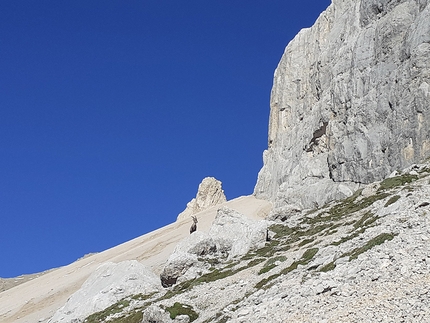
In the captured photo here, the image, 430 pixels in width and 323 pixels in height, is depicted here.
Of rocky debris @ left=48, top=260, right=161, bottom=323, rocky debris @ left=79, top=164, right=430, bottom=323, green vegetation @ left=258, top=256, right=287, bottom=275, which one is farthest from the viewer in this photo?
rocky debris @ left=48, top=260, right=161, bottom=323

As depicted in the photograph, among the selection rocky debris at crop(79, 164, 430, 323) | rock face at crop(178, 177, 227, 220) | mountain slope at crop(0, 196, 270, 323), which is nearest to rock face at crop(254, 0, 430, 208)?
mountain slope at crop(0, 196, 270, 323)

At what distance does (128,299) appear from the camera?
49.0 metres

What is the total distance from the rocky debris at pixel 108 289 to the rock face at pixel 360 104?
135 ft

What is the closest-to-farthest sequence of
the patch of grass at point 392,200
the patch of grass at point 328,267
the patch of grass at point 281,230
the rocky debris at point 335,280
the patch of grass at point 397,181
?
the rocky debris at point 335,280 < the patch of grass at point 328,267 < the patch of grass at point 392,200 < the patch of grass at point 397,181 < the patch of grass at point 281,230

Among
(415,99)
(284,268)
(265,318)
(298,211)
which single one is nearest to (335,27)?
(415,99)

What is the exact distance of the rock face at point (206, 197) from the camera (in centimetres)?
19275

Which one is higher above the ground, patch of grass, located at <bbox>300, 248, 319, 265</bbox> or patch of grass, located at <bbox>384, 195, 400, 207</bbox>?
patch of grass, located at <bbox>384, 195, 400, 207</bbox>

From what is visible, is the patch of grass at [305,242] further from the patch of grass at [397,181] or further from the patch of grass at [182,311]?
the patch of grass at [397,181]

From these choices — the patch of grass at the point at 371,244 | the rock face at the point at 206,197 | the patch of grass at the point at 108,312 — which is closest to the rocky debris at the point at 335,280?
the patch of grass at the point at 371,244

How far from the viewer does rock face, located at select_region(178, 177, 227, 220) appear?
19275cm

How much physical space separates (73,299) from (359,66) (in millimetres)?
61645

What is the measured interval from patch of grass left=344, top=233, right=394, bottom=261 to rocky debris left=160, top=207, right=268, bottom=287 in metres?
22.5

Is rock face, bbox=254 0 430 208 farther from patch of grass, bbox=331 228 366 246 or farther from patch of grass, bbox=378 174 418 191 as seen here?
patch of grass, bbox=331 228 366 246

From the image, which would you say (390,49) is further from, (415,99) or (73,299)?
(73,299)
